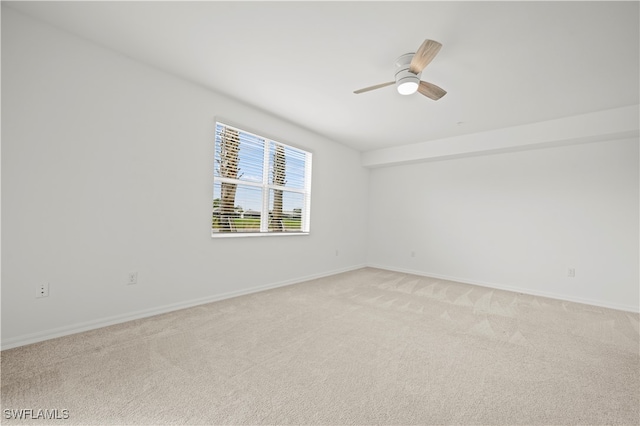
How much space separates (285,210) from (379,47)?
2653 millimetres

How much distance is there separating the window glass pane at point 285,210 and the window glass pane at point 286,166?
158 millimetres

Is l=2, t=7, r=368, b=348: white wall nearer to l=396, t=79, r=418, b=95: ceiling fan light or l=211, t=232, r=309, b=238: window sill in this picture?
l=211, t=232, r=309, b=238: window sill

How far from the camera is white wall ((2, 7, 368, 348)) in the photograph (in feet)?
6.81

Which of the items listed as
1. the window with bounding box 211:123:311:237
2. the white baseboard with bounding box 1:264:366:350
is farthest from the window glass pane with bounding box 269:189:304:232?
the white baseboard with bounding box 1:264:366:350

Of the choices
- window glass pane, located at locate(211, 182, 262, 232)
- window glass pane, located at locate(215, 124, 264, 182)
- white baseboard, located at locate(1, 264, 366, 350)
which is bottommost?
white baseboard, located at locate(1, 264, 366, 350)

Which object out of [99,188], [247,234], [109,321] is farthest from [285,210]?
[109,321]

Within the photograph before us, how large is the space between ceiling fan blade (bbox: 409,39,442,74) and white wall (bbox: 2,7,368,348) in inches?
86.5

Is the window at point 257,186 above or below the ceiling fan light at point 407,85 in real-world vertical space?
below

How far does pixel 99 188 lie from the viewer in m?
2.45

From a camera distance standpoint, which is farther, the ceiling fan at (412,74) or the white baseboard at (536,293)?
the white baseboard at (536,293)

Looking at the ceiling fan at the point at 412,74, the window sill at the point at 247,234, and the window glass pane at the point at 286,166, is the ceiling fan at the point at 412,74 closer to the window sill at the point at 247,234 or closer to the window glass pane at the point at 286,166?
the window glass pane at the point at 286,166

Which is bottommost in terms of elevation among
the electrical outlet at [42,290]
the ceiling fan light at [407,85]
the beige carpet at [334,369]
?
the beige carpet at [334,369]

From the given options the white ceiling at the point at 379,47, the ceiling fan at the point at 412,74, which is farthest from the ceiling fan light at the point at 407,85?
the white ceiling at the point at 379,47

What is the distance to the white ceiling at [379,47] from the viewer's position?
1.94 metres
